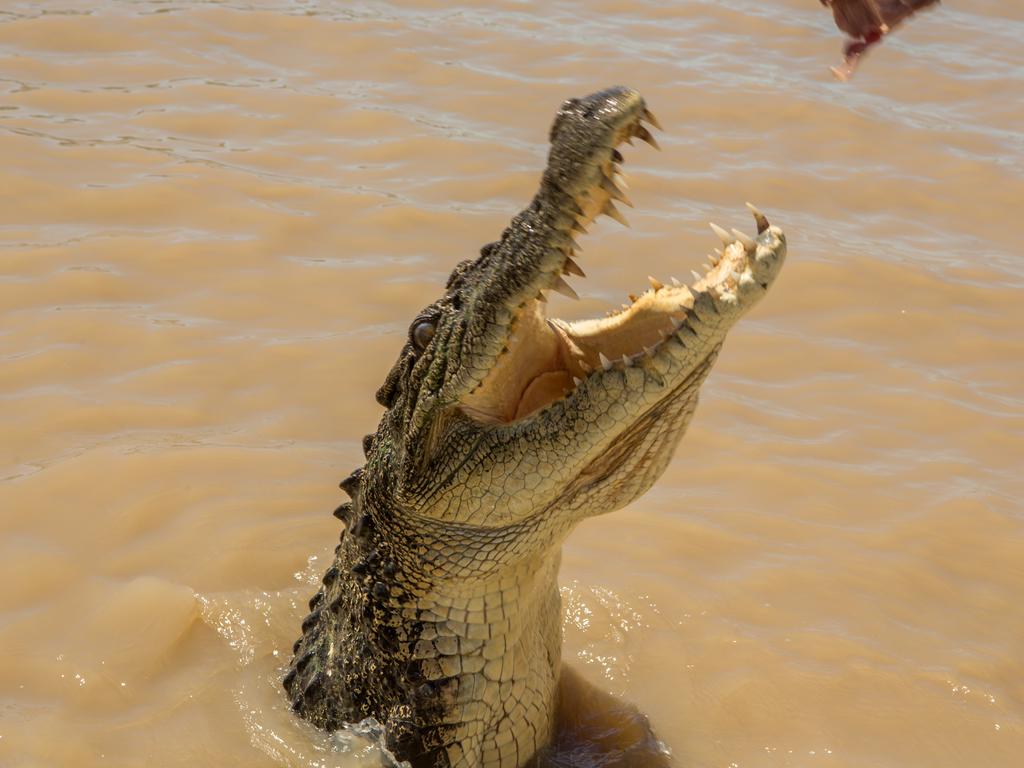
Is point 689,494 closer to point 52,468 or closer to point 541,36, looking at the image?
point 52,468

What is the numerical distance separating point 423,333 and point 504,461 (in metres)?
0.42

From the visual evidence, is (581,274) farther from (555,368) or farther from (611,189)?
(555,368)

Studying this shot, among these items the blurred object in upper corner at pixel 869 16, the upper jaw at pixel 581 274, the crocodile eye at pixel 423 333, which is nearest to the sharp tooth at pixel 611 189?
the upper jaw at pixel 581 274

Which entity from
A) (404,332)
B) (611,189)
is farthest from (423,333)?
(404,332)

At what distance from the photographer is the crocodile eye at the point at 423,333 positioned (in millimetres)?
3096

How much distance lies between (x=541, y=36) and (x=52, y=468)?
5.53m

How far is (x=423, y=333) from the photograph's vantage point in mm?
3104

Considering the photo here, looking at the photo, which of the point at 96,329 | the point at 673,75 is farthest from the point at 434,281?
the point at 673,75

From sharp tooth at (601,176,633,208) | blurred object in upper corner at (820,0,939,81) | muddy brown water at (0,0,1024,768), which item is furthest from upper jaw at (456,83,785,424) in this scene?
muddy brown water at (0,0,1024,768)

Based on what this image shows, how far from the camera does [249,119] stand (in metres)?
7.23

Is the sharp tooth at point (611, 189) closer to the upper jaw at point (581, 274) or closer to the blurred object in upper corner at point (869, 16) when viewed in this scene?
the upper jaw at point (581, 274)

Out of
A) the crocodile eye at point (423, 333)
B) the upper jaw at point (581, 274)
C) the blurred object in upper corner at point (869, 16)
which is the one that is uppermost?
the blurred object in upper corner at point (869, 16)

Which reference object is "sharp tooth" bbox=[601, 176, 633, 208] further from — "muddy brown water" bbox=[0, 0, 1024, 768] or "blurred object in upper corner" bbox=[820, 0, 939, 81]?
"muddy brown water" bbox=[0, 0, 1024, 768]

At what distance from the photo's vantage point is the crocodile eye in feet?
10.2
